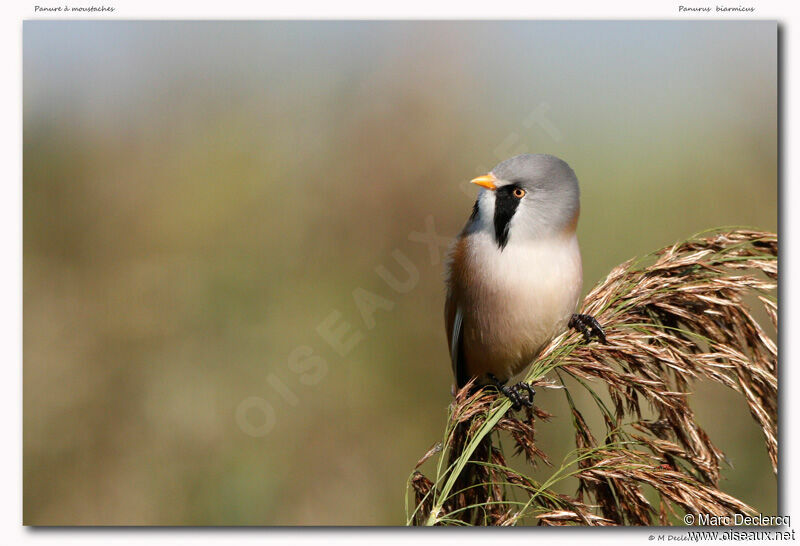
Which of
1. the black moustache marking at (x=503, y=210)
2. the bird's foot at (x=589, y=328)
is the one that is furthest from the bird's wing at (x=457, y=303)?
the bird's foot at (x=589, y=328)

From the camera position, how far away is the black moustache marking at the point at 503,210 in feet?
6.89

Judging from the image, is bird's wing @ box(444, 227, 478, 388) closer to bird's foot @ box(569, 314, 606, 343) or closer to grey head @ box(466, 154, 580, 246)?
grey head @ box(466, 154, 580, 246)

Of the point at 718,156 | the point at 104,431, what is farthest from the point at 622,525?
the point at 104,431

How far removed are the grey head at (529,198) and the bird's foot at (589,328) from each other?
28cm

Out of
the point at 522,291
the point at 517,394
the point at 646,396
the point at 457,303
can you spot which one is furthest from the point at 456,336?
the point at 646,396

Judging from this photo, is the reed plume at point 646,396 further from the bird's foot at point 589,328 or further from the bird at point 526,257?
the bird at point 526,257

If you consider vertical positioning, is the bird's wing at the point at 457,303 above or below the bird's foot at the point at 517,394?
above

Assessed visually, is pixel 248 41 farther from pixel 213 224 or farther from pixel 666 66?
pixel 666 66

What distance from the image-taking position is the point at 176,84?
282cm

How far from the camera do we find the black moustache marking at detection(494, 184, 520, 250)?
82.7 inches

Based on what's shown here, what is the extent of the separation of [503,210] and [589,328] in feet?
1.40

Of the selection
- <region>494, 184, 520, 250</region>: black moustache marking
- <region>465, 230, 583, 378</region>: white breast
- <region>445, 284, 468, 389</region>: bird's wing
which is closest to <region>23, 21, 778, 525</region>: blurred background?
<region>445, 284, 468, 389</region>: bird's wing

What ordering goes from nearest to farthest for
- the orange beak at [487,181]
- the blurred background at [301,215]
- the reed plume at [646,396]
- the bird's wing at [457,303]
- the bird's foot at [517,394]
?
the reed plume at [646,396], the bird's foot at [517,394], the orange beak at [487,181], the bird's wing at [457,303], the blurred background at [301,215]

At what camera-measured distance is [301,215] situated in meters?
A: 3.11
